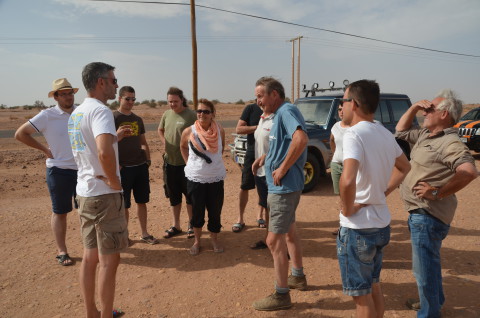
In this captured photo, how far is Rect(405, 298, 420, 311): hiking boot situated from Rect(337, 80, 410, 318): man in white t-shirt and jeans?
1156 mm

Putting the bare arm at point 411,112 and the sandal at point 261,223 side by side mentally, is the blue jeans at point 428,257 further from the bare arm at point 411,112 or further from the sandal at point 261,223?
the sandal at point 261,223

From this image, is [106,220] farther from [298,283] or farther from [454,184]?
[454,184]

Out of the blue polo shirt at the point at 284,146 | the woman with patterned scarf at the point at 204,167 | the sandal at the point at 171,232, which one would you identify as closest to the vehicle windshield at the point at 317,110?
the woman with patterned scarf at the point at 204,167

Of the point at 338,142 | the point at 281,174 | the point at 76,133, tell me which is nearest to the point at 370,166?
the point at 281,174

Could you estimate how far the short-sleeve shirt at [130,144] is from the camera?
4102 mm

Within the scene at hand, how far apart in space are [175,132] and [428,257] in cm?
314

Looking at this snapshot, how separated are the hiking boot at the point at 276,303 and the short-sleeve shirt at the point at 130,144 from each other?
237cm

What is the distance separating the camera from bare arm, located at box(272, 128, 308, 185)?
8.52 ft

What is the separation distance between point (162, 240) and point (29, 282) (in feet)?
5.12

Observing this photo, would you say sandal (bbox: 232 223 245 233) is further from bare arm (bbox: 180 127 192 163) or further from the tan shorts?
the tan shorts

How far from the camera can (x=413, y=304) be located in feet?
9.44

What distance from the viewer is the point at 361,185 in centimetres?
197

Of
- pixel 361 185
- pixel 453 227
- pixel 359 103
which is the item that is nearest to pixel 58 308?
pixel 361 185

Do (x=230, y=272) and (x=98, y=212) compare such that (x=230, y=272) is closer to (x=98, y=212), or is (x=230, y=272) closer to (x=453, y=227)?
(x=98, y=212)
